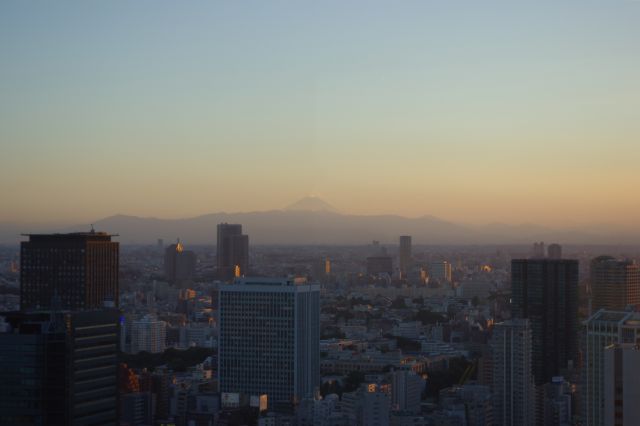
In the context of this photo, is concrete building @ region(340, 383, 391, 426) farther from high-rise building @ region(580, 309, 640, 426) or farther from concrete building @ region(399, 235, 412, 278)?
concrete building @ region(399, 235, 412, 278)

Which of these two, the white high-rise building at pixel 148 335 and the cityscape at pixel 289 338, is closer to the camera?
the cityscape at pixel 289 338

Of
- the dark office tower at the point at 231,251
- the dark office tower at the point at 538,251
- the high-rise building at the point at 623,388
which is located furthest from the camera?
the dark office tower at the point at 231,251

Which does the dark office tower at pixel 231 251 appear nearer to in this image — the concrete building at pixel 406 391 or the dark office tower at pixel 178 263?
the dark office tower at pixel 178 263

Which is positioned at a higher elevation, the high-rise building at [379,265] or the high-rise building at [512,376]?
the high-rise building at [379,265]

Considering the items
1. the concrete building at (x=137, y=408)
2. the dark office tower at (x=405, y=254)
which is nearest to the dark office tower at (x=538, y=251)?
the dark office tower at (x=405, y=254)

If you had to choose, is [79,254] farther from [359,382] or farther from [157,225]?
[359,382]

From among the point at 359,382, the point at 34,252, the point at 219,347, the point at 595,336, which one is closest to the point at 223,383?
the point at 219,347

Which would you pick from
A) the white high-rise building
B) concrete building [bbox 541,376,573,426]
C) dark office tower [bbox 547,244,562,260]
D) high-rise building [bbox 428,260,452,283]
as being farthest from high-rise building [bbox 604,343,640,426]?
high-rise building [bbox 428,260,452,283]
